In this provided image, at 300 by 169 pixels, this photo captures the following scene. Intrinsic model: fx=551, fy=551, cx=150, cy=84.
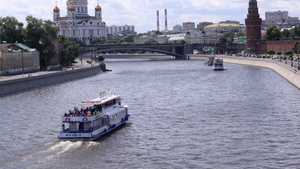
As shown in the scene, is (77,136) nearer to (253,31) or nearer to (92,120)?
(92,120)

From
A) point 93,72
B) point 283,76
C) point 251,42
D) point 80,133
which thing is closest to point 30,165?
point 80,133

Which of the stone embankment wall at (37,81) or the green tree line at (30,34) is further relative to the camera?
the green tree line at (30,34)

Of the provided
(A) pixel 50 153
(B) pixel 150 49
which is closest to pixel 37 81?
(A) pixel 50 153

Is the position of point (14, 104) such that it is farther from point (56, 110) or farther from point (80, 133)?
point (80, 133)

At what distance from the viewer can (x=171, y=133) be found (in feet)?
104

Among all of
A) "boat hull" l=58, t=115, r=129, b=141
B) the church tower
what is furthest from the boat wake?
the church tower

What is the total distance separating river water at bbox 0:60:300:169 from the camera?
86.3ft

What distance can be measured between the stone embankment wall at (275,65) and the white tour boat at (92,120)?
25.3m

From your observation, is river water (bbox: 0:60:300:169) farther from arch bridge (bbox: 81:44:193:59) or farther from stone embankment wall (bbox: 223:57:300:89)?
arch bridge (bbox: 81:44:193:59)

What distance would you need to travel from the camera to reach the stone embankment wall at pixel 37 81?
53688 mm

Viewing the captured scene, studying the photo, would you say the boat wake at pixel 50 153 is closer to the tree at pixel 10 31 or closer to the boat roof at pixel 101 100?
the boat roof at pixel 101 100

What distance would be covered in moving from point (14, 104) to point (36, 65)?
1264 inches

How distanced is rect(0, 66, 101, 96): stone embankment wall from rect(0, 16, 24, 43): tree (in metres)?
11.1

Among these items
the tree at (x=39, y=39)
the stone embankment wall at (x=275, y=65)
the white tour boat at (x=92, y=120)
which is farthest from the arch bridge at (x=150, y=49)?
the white tour boat at (x=92, y=120)
